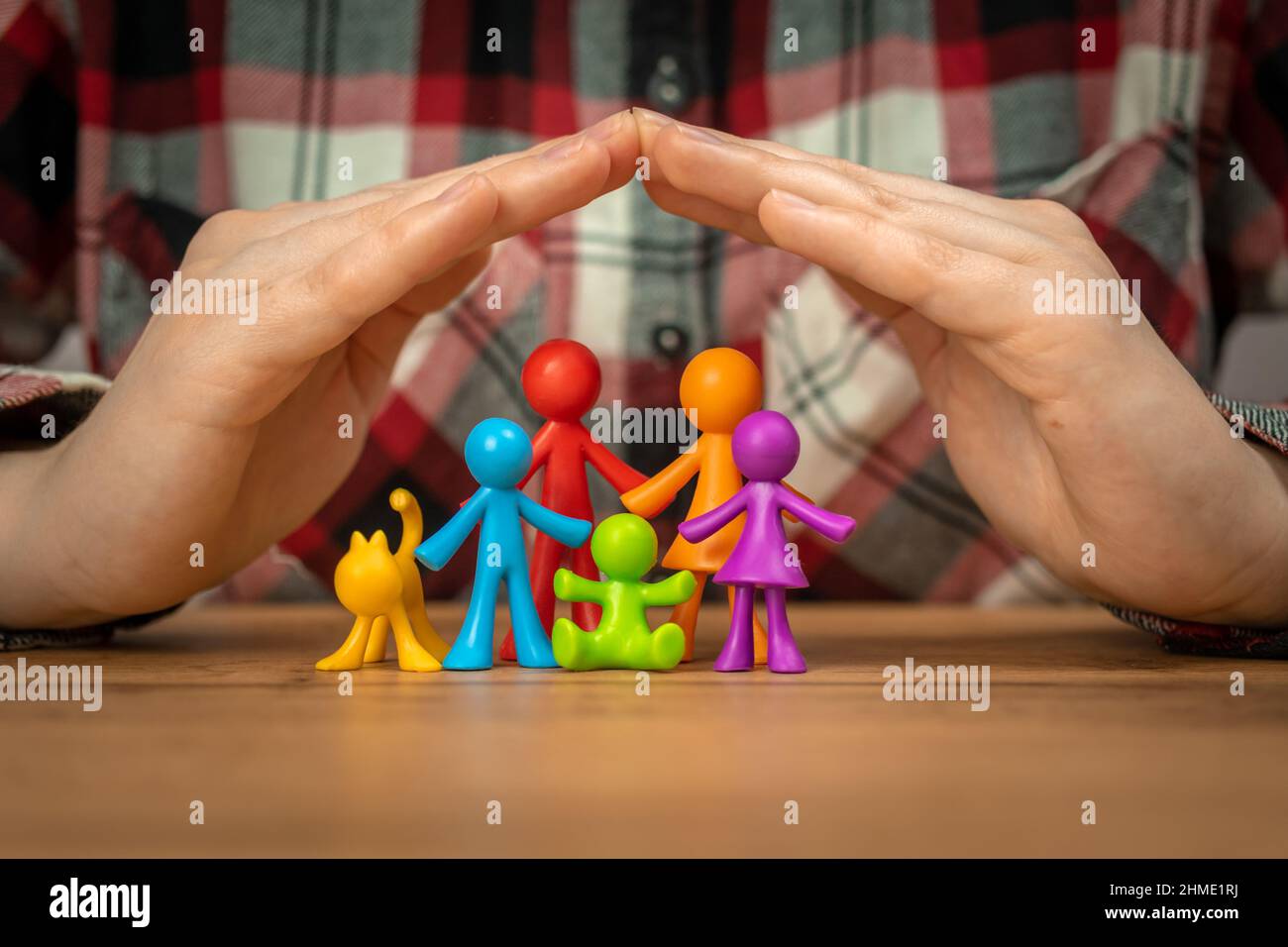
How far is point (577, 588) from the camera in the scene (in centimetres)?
81

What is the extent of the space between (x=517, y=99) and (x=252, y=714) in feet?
3.16

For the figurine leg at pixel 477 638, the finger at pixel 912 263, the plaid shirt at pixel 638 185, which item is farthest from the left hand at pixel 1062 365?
the plaid shirt at pixel 638 185

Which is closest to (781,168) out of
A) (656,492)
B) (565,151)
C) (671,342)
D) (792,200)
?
(792,200)

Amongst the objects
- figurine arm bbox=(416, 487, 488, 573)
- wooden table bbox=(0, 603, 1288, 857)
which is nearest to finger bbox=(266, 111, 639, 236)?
figurine arm bbox=(416, 487, 488, 573)

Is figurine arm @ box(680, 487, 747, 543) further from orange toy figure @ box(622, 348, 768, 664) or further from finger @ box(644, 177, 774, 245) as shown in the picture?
finger @ box(644, 177, 774, 245)

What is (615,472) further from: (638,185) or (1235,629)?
(638,185)

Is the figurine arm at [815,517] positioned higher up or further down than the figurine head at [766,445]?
further down

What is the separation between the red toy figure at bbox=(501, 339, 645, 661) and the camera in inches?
34.5

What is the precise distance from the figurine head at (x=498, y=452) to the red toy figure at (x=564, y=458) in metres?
0.04

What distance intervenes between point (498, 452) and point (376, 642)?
16 cm

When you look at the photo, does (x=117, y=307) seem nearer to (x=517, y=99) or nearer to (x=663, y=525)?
(x=517, y=99)

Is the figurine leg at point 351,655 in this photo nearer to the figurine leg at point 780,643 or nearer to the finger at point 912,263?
the figurine leg at point 780,643

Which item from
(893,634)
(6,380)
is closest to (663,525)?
(893,634)

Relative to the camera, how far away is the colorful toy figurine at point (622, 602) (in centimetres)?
77
